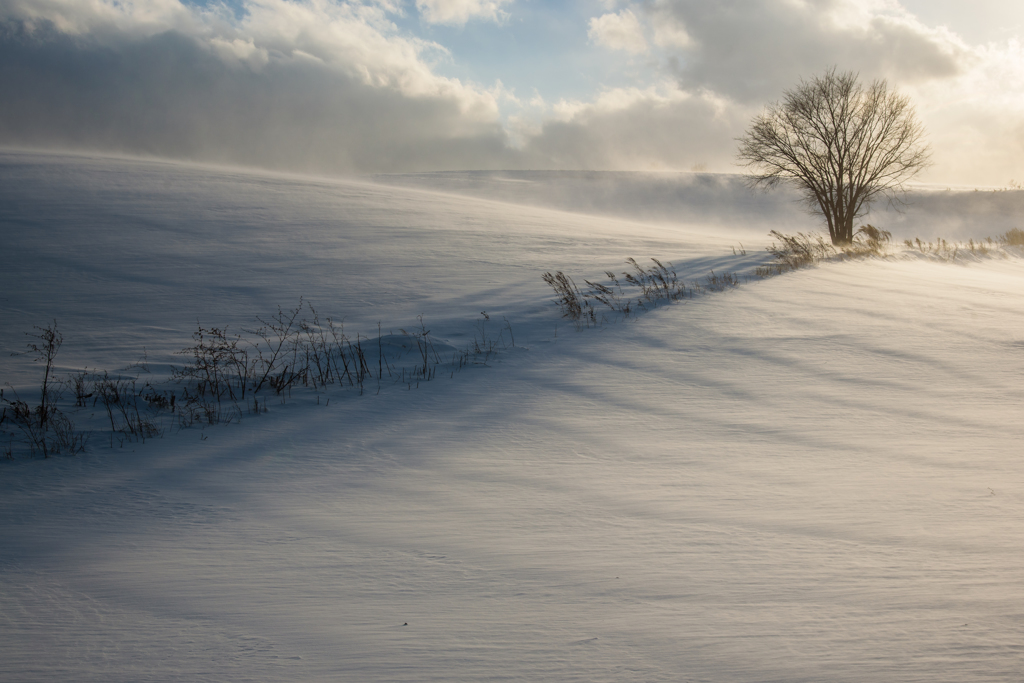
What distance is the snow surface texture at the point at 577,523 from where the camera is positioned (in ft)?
6.77

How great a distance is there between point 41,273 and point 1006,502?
1331 cm

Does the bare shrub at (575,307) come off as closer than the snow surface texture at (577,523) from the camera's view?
No

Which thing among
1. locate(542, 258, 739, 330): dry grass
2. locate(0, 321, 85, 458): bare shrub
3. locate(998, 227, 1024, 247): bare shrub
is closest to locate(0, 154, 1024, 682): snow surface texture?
locate(0, 321, 85, 458): bare shrub

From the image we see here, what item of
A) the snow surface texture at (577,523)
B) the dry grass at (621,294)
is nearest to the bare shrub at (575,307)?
the dry grass at (621,294)

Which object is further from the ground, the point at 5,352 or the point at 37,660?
the point at 5,352

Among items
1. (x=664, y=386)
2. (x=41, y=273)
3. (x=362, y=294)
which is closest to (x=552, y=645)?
(x=664, y=386)

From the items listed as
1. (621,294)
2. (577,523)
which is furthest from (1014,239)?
(577,523)

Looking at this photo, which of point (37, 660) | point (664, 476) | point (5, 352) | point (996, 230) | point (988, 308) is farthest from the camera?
point (996, 230)

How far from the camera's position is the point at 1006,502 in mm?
2980

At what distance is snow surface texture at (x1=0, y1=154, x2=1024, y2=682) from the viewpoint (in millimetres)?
2062

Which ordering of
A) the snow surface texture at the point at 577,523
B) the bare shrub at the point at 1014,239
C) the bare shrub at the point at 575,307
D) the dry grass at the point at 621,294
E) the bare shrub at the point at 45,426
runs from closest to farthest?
the snow surface texture at the point at 577,523
the bare shrub at the point at 45,426
the bare shrub at the point at 575,307
the dry grass at the point at 621,294
the bare shrub at the point at 1014,239

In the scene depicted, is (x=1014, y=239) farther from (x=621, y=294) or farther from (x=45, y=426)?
(x=45, y=426)

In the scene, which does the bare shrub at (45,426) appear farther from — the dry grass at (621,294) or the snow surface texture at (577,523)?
the dry grass at (621,294)

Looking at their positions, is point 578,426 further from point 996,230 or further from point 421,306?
point 996,230
